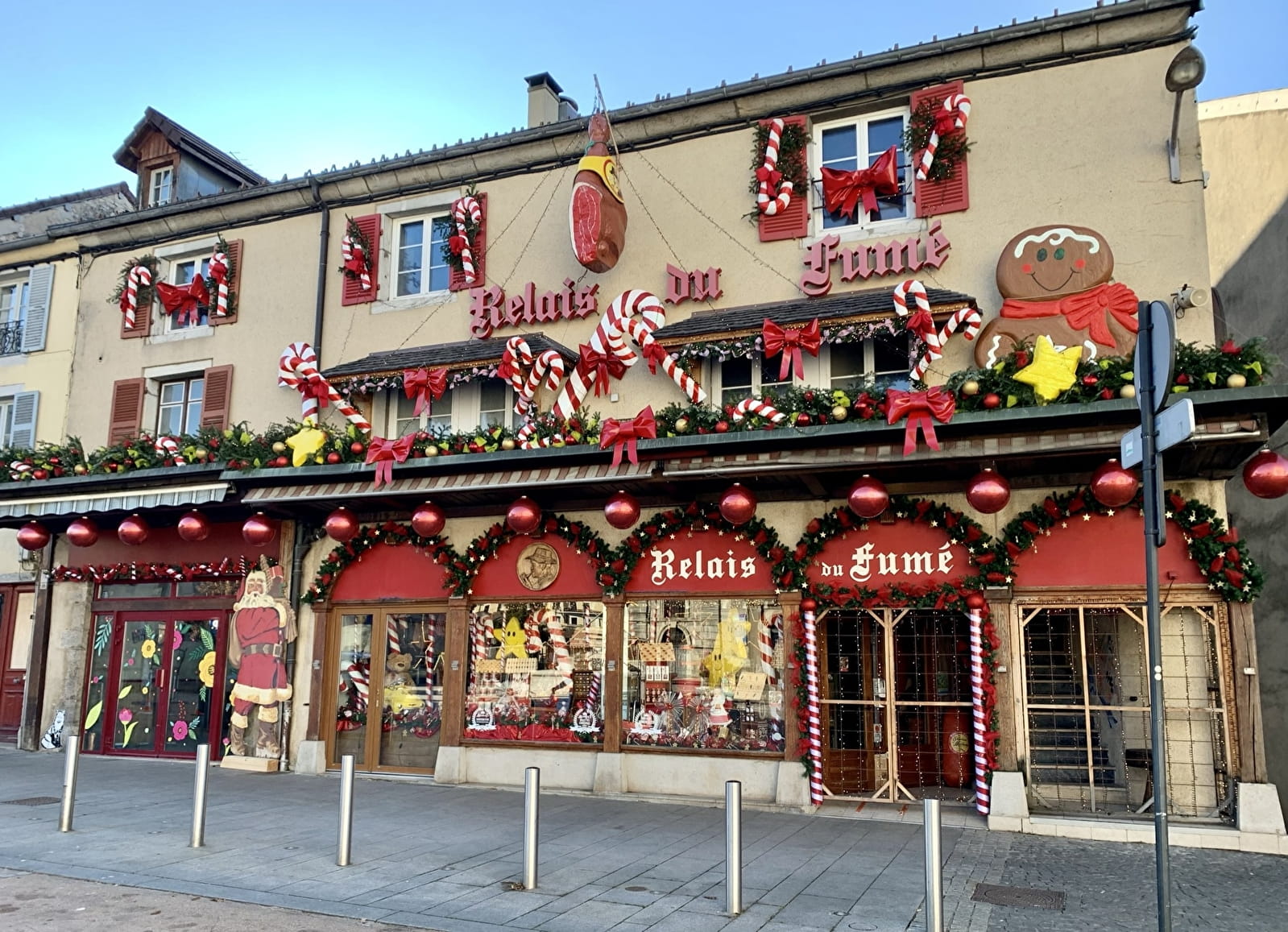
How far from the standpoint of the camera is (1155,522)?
5219mm

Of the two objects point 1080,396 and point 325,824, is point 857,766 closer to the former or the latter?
point 1080,396

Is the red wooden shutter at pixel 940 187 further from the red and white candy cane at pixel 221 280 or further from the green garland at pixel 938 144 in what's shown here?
the red and white candy cane at pixel 221 280

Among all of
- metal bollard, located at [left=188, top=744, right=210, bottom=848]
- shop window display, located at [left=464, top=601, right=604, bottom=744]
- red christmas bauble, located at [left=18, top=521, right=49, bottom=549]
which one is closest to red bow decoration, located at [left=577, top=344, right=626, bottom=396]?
shop window display, located at [left=464, top=601, right=604, bottom=744]

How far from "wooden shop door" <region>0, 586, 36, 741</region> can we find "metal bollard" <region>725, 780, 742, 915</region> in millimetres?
14928

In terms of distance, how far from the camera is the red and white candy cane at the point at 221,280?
15977mm

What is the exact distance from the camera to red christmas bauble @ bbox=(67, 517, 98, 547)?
14898 mm

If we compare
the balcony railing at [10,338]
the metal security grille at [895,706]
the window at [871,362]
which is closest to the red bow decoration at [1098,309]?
the window at [871,362]

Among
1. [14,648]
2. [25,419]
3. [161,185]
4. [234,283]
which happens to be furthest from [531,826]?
[161,185]

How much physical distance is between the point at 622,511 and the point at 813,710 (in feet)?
10.2

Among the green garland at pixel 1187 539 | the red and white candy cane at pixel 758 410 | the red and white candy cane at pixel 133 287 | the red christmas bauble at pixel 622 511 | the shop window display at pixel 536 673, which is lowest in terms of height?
the shop window display at pixel 536 673

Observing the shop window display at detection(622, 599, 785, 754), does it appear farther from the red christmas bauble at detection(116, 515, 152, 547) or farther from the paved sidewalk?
the red christmas bauble at detection(116, 515, 152, 547)

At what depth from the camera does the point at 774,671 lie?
11.8m

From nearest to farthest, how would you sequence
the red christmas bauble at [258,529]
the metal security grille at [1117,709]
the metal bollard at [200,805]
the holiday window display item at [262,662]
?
1. the metal bollard at [200,805]
2. the metal security grille at [1117,709]
3. the red christmas bauble at [258,529]
4. the holiday window display item at [262,662]

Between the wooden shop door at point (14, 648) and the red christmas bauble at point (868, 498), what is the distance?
1434cm
